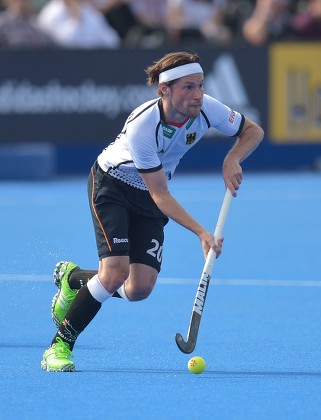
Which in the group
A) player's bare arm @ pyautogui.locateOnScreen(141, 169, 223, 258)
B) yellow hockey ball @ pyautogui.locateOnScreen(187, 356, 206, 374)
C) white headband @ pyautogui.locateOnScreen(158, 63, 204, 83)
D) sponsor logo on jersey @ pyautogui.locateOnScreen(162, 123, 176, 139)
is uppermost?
white headband @ pyautogui.locateOnScreen(158, 63, 204, 83)

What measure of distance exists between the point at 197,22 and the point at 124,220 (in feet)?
38.4

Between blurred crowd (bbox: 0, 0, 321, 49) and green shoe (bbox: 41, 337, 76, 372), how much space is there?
9.90m

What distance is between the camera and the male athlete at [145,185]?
20.4 feet

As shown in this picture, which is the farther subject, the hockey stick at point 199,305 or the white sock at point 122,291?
the white sock at point 122,291

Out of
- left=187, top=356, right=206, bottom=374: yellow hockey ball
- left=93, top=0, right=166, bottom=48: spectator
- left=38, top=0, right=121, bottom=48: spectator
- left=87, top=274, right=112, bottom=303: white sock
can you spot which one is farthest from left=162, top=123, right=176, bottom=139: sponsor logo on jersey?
left=93, top=0, right=166, bottom=48: spectator

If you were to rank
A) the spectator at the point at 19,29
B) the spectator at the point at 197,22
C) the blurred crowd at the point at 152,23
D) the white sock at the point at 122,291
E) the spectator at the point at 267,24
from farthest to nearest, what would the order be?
the spectator at the point at 197,22, the spectator at the point at 267,24, the blurred crowd at the point at 152,23, the spectator at the point at 19,29, the white sock at the point at 122,291

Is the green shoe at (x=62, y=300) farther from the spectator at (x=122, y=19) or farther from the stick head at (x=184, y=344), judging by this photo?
the spectator at (x=122, y=19)

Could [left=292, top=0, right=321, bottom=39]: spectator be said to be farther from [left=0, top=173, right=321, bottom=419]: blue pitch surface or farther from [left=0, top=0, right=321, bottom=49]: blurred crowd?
[left=0, top=173, right=321, bottom=419]: blue pitch surface

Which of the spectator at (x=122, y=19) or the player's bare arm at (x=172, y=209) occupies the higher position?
the spectator at (x=122, y=19)

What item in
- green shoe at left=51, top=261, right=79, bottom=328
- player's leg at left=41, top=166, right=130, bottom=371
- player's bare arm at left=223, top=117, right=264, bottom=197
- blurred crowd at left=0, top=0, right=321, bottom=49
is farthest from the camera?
blurred crowd at left=0, top=0, right=321, bottom=49

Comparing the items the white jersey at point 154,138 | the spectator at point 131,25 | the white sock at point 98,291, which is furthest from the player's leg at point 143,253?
the spectator at point 131,25

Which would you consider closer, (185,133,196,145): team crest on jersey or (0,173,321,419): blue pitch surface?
(0,173,321,419): blue pitch surface

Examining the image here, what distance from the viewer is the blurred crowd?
1583 cm

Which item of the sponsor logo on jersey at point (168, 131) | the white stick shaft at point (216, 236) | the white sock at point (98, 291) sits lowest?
the white sock at point (98, 291)
